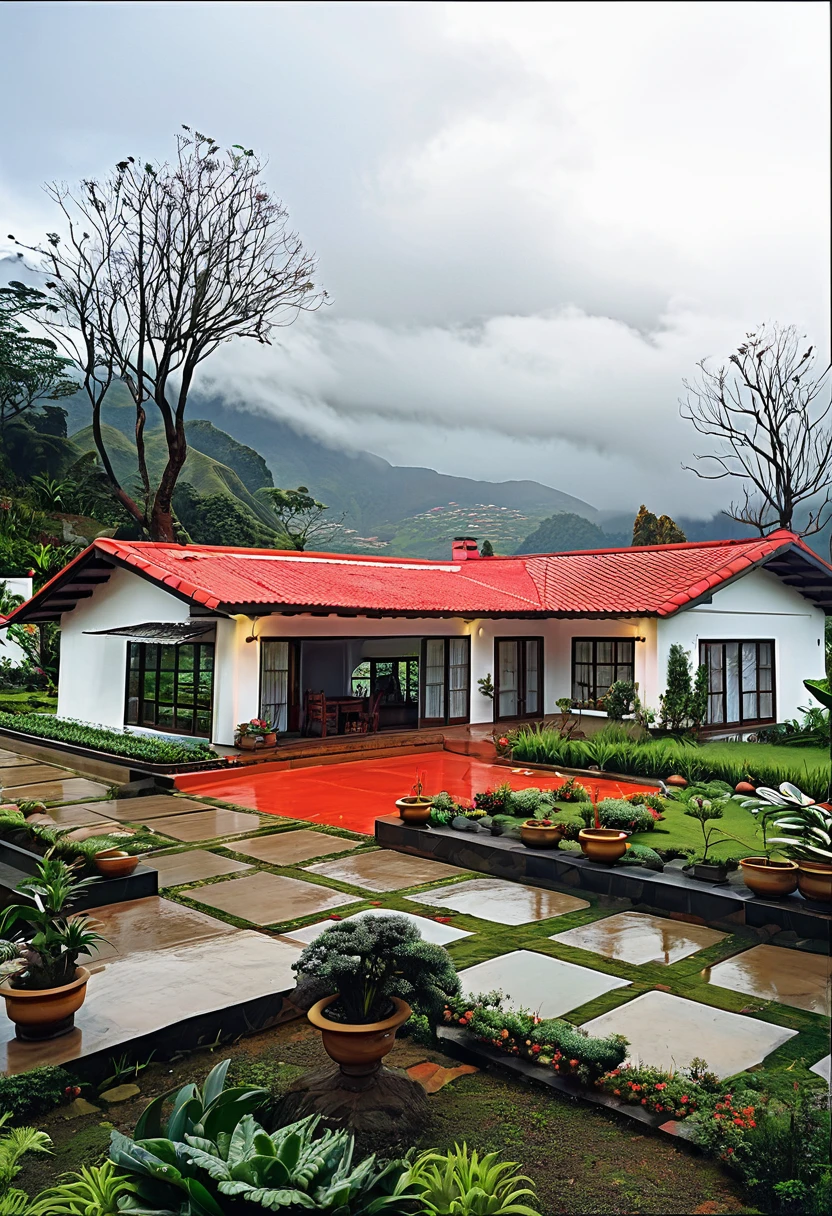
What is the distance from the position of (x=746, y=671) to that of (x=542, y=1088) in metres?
16.2

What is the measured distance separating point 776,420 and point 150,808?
29284mm

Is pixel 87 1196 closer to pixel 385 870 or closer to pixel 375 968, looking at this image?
pixel 375 968

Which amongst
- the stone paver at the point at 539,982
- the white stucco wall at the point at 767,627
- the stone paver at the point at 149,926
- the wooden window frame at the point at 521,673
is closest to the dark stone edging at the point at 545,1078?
the stone paver at the point at 539,982

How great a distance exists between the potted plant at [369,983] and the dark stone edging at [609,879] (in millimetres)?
3541

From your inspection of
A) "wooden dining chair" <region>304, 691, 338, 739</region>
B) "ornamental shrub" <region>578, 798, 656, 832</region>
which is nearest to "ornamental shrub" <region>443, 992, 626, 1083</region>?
"ornamental shrub" <region>578, 798, 656, 832</region>

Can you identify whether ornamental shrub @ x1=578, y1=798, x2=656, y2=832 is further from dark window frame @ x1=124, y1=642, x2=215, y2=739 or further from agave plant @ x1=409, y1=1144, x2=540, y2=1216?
dark window frame @ x1=124, y1=642, x2=215, y2=739

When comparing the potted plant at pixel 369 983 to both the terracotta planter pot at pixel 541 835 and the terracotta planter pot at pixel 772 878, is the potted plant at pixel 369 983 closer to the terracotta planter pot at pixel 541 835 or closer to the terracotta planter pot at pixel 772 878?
the terracotta planter pot at pixel 772 878

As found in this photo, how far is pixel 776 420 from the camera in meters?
32.8

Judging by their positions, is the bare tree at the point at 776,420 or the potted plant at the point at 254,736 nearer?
the potted plant at the point at 254,736

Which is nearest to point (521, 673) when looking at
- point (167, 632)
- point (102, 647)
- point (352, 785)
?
point (352, 785)

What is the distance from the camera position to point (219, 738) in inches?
607

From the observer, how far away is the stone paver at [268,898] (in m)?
6.88

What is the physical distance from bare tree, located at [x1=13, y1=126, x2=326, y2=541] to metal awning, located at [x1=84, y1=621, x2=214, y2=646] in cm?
1639

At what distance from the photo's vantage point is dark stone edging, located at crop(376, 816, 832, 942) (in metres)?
6.46
